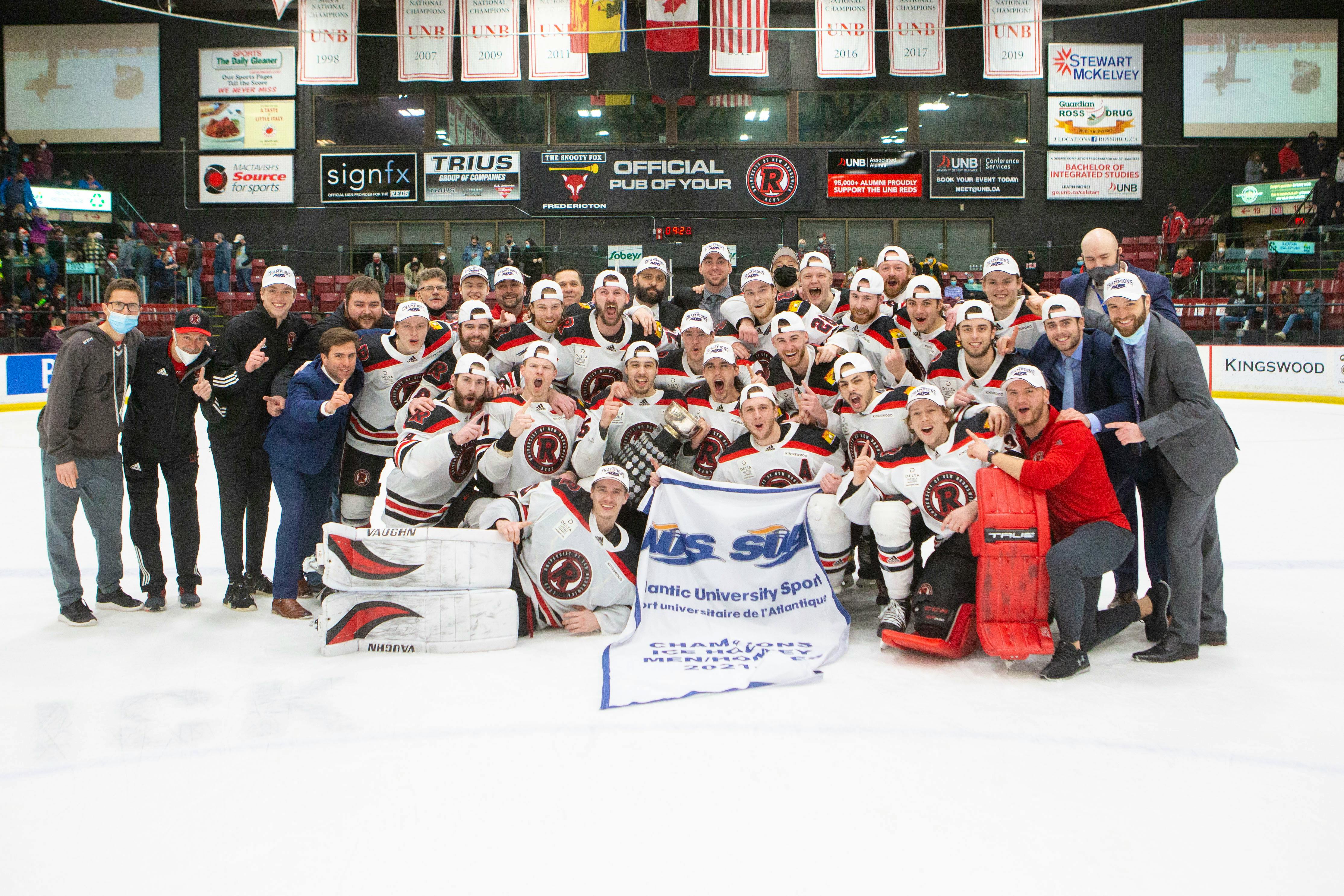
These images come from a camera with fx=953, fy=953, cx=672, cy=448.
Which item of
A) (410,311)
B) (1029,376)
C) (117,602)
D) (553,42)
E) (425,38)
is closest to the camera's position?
(1029,376)

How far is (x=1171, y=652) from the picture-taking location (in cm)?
382

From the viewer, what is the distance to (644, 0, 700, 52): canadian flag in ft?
52.5

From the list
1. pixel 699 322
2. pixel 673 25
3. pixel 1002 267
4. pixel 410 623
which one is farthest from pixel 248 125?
pixel 1002 267

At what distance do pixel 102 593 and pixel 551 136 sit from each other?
16.8 metres

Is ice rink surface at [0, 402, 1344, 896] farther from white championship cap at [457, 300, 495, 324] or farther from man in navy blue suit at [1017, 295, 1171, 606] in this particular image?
white championship cap at [457, 300, 495, 324]

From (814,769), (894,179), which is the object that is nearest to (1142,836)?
(814,769)

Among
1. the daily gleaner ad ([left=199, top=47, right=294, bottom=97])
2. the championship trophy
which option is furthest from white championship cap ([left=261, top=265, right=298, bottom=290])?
the daily gleaner ad ([left=199, top=47, right=294, bottom=97])

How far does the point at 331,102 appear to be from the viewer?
19.9 m

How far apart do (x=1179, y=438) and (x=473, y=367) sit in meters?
3.04

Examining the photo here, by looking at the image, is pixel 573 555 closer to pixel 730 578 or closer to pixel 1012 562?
pixel 730 578

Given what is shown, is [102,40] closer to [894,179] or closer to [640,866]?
[894,179]

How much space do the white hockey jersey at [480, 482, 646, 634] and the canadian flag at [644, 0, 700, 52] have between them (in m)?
13.8

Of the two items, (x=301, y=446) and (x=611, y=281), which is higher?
(x=611, y=281)

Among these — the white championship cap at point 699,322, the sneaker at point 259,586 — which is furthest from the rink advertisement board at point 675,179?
the sneaker at point 259,586
